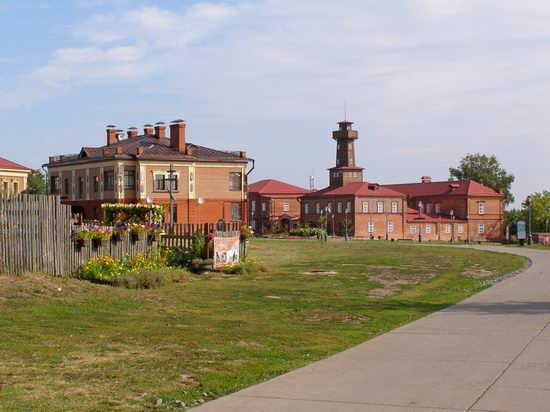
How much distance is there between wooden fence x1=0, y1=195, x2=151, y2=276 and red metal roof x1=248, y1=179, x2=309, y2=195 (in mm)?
94731

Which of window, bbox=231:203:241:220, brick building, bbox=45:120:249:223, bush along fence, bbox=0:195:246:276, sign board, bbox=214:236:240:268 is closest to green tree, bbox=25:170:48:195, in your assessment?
brick building, bbox=45:120:249:223

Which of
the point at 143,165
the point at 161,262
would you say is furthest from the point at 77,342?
the point at 143,165

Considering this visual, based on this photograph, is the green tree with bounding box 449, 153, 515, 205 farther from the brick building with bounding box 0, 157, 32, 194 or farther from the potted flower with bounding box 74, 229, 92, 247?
Result: the potted flower with bounding box 74, 229, 92, 247

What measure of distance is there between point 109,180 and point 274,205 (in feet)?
181

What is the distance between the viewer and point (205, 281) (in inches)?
928

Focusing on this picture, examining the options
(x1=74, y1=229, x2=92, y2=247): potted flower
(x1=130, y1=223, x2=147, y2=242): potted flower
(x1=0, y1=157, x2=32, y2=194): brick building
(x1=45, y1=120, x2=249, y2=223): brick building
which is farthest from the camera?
(x1=0, y1=157, x2=32, y2=194): brick building

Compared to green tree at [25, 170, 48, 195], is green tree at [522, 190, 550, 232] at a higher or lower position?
lower

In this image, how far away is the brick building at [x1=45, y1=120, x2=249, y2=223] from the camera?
62.7m

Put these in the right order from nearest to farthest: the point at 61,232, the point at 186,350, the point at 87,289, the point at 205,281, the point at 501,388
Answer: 1. the point at 501,388
2. the point at 186,350
3. the point at 87,289
4. the point at 61,232
5. the point at 205,281

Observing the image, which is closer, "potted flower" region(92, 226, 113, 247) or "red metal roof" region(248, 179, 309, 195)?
"potted flower" region(92, 226, 113, 247)

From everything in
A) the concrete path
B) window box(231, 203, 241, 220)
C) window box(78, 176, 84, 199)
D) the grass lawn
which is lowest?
the concrete path

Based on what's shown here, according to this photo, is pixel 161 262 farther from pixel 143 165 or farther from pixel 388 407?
pixel 143 165

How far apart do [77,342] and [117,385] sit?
2924 mm

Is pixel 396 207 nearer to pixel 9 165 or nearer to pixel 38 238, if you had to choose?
pixel 9 165
